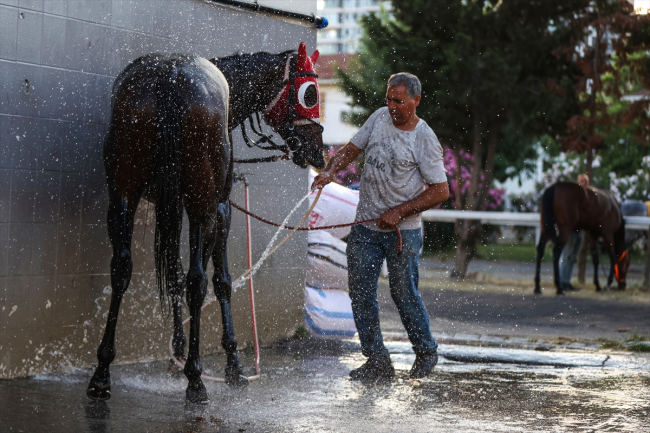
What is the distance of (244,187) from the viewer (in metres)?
7.56

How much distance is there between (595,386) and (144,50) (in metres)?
3.97

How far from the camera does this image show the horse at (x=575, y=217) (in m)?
14.5

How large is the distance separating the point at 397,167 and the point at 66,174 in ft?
7.42

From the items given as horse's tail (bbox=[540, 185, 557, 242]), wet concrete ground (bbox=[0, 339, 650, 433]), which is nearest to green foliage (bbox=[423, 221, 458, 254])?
horse's tail (bbox=[540, 185, 557, 242])

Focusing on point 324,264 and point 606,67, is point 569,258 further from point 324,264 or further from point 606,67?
point 324,264

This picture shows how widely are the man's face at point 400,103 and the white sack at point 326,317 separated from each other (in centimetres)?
260

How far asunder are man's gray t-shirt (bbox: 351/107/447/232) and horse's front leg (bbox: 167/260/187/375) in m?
1.44

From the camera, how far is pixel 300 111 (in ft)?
21.6

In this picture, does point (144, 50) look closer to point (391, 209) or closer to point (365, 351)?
point (391, 209)

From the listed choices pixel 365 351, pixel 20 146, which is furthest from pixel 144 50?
pixel 365 351

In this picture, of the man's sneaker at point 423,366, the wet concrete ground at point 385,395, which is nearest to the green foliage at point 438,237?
the wet concrete ground at point 385,395

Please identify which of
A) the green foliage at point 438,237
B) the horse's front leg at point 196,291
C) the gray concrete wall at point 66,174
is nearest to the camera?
the horse's front leg at point 196,291

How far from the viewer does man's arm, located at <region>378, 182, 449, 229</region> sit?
6.33 m

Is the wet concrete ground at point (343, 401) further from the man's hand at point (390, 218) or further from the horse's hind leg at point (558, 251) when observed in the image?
the horse's hind leg at point (558, 251)
